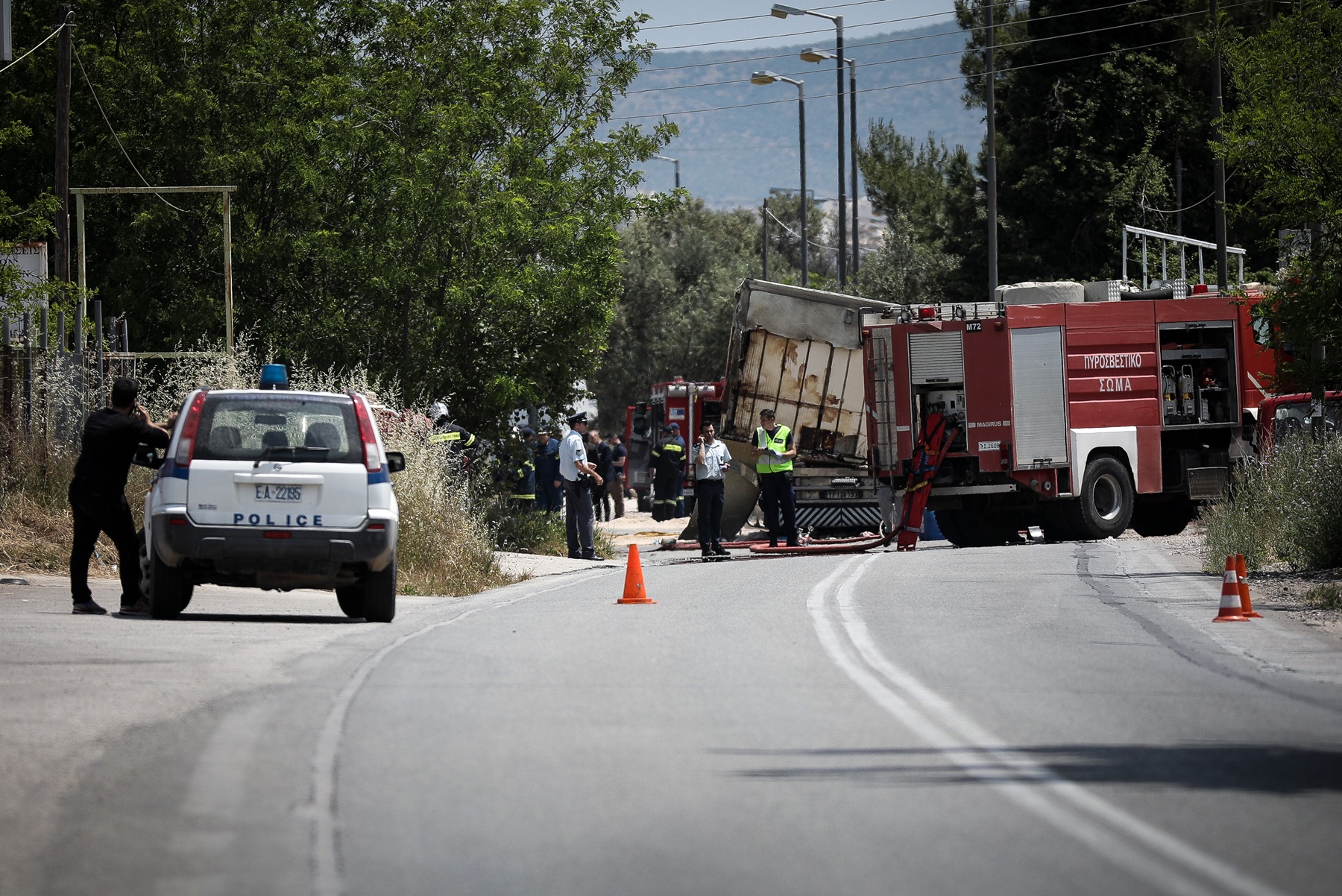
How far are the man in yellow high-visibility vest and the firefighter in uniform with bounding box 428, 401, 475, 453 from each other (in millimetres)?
3667

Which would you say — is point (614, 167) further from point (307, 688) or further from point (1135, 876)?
point (1135, 876)

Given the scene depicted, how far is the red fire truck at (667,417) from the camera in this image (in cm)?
3525

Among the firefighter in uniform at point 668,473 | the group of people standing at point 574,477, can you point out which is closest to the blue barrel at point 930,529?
the group of people standing at point 574,477

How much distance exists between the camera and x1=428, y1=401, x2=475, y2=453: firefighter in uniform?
68.2ft

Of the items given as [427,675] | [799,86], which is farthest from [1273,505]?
[799,86]

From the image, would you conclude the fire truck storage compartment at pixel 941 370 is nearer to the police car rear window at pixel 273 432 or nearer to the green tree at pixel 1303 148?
the green tree at pixel 1303 148

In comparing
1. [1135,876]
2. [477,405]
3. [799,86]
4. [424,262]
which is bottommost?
[1135,876]

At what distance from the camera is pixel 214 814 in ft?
20.7

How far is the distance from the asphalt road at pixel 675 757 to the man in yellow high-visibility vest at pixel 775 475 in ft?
29.2

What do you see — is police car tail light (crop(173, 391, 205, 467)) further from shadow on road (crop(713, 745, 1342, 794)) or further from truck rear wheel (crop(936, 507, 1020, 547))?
truck rear wheel (crop(936, 507, 1020, 547))

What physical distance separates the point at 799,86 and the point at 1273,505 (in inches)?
1128

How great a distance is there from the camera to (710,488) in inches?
851

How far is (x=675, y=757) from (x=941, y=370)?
1656cm

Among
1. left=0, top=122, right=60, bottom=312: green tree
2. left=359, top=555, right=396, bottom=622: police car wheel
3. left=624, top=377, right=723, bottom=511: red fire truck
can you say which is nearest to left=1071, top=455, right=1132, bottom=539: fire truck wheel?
left=624, top=377, right=723, bottom=511: red fire truck
